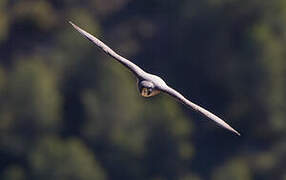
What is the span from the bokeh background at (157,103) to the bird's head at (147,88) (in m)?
16.5

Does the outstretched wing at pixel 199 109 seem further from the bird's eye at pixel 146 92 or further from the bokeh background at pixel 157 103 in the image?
the bokeh background at pixel 157 103

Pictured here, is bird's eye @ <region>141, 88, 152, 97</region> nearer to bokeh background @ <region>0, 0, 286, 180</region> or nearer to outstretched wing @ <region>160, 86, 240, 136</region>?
outstretched wing @ <region>160, 86, 240, 136</region>

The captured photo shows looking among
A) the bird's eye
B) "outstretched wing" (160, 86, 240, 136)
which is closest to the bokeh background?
"outstretched wing" (160, 86, 240, 136)

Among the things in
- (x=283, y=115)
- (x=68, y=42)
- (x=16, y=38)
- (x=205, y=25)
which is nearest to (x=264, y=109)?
(x=283, y=115)

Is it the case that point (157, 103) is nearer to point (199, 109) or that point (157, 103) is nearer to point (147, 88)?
point (147, 88)

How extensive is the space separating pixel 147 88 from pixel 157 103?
18306mm

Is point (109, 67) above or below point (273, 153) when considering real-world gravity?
above

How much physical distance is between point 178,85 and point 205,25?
2.53m

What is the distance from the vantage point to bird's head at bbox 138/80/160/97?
15867mm

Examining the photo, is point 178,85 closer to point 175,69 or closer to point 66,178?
point 175,69

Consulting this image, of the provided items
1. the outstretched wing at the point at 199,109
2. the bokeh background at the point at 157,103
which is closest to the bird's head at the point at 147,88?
the outstretched wing at the point at 199,109

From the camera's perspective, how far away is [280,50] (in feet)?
116

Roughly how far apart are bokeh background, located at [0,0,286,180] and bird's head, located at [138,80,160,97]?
1649 cm

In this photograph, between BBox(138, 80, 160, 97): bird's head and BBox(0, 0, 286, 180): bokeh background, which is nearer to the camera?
BBox(138, 80, 160, 97): bird's head
